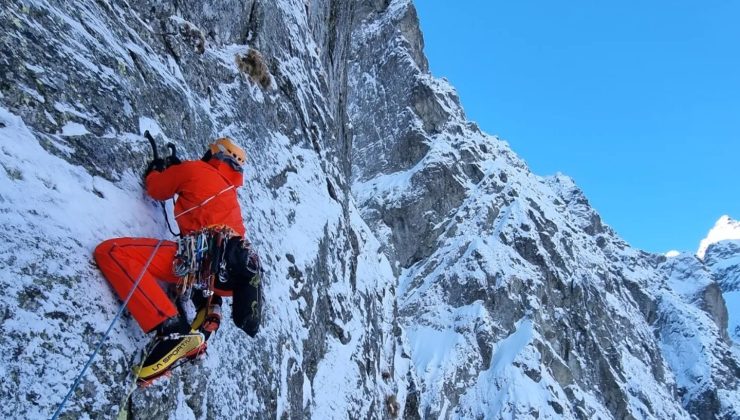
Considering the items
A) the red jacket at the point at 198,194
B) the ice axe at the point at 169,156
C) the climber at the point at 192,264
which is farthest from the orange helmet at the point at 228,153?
the ice axe at the point at 169,156

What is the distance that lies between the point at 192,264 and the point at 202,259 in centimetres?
14

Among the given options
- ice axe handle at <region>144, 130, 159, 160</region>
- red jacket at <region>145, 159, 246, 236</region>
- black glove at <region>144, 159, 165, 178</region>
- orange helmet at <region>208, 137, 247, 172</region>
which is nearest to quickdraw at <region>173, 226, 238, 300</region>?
red jacket at <region>145, 159, 246, 236</region>

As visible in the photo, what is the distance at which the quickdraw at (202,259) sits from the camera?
5.37 metres

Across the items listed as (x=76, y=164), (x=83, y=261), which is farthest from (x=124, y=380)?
(x=76, y=164)

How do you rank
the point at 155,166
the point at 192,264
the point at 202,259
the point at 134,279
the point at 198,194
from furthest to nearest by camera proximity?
the point at 155,166 < the point at 198,194 < the point at 202,259 < the point at 192,264 < the point at 134,279

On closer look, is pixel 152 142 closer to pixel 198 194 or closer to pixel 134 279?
pixel 198 194

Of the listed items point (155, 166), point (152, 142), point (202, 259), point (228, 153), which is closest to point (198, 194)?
point (202, 259)

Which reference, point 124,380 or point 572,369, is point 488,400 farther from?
point 124,380

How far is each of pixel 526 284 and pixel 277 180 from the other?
198 ft

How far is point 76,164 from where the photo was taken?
5.66m

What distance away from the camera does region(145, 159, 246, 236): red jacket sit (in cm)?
576

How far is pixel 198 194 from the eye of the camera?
5770 millimetres

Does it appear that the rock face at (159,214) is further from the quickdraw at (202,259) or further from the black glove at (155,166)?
the quickdraw at (202,259)

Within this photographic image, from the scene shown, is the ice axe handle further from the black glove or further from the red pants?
the red pants
